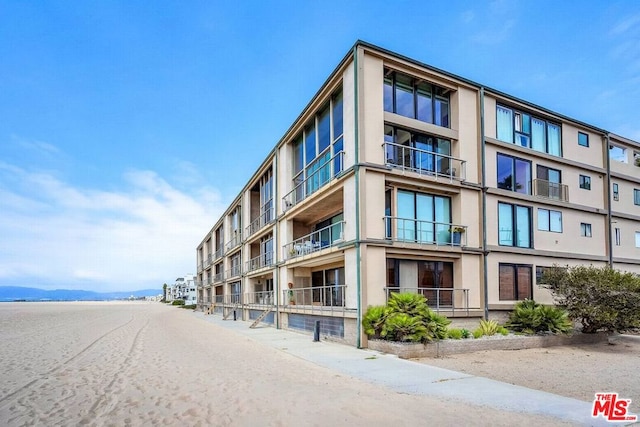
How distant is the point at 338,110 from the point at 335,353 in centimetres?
1010

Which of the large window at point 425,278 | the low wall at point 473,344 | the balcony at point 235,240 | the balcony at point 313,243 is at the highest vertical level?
the balcony at point 235,240

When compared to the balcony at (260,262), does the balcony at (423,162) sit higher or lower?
higher

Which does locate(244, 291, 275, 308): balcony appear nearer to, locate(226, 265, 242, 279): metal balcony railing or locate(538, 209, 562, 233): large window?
locate(226, 265, 242, 279): metal balcony railing

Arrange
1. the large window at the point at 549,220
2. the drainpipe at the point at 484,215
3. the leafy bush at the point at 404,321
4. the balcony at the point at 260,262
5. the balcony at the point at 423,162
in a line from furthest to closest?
the balcony at the point at 260,262, the large window at the point at 549,220, the drainpipe at the point at 484,215, the balcony at the point at 423,162, the leafy bush at the point at 404,321

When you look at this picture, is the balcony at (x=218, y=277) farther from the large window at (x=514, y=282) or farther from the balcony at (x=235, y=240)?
the large window at (x=514, y=282)

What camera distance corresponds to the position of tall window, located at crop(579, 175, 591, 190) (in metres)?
23.0

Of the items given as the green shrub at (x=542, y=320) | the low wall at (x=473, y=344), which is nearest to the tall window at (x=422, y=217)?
the green shrub at (x=542, y=320)

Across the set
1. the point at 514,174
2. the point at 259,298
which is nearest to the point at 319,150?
the point at 514,174

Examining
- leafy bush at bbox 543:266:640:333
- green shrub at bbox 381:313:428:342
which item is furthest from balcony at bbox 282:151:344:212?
leafy bush at bbox 543:266:640:333

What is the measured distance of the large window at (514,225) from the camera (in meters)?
19.7

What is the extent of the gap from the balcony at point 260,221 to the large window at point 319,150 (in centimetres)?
385

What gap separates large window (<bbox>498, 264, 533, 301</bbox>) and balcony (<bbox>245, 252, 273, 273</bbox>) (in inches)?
525

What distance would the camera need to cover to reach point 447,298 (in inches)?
711

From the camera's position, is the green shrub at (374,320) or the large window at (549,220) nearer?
the green shrub at (374,320)
